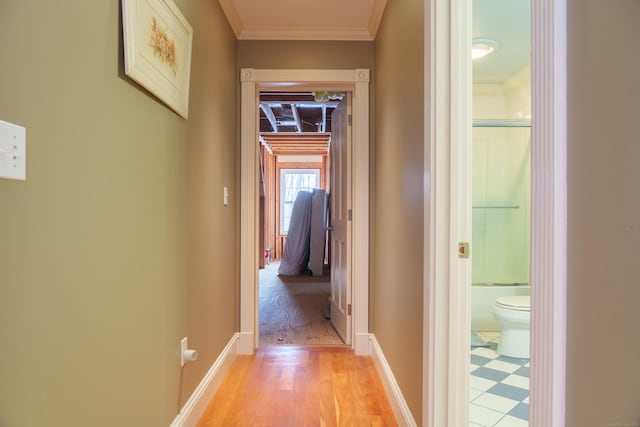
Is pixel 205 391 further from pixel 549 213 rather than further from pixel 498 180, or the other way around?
pixel 498 180

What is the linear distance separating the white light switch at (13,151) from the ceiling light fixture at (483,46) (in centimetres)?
299

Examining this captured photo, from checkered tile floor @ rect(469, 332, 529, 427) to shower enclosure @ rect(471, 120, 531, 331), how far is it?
2.57 ft

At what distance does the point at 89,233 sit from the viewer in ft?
2.89

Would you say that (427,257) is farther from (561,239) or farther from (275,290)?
(275,290)

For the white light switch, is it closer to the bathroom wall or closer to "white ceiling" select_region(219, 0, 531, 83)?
"white ceiling" select_region(219, 0, 531, 83)

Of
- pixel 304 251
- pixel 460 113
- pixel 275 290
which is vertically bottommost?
pixel 275 290

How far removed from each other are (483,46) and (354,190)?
1638 millimetres

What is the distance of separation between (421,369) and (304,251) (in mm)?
4780

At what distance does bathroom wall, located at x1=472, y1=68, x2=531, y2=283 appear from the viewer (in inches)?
125

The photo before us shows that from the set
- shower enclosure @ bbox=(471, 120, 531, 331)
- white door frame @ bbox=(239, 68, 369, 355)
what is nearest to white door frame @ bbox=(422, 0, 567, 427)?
white door frame @ bbox=(239, 68, 369, 355)

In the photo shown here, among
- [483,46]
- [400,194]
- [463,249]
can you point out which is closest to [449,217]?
[463,249]

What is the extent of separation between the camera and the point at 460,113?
3.99 ft

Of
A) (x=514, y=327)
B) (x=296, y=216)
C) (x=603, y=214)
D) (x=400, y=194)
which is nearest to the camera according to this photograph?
(x=603, y=214)

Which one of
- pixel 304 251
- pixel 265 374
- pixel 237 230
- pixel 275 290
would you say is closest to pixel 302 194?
pixel 304 251
